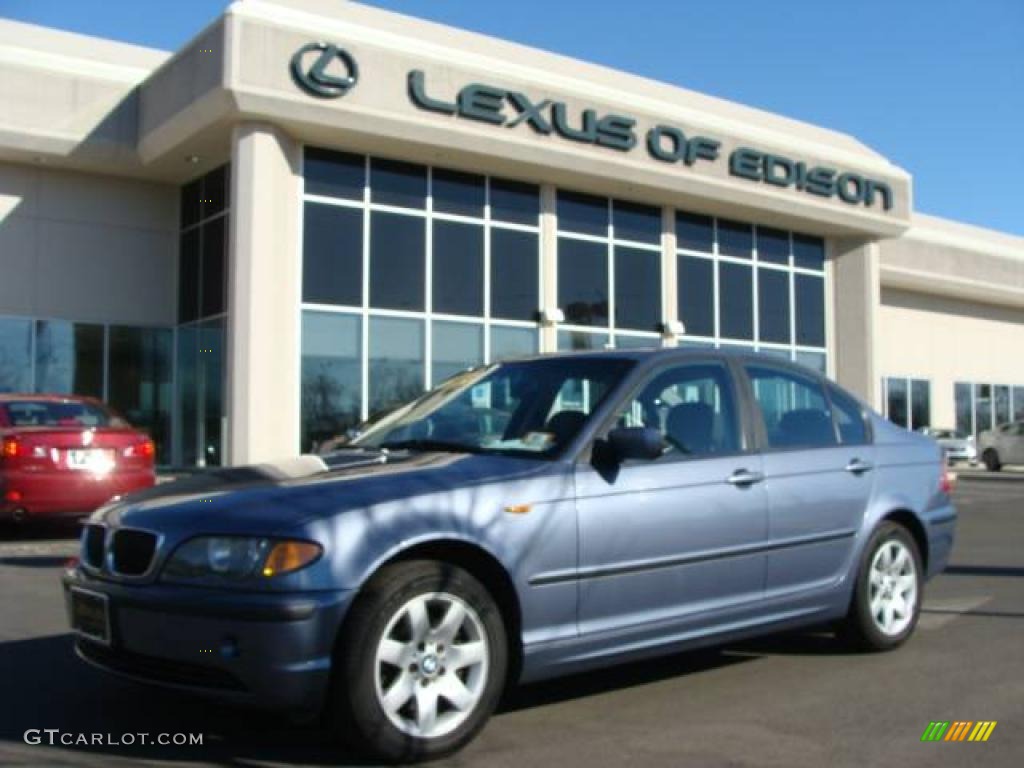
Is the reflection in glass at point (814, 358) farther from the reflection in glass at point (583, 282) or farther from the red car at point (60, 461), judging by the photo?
the red car at point (60, 461)

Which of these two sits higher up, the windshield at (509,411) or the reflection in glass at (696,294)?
the reflection in glass at (696,294)

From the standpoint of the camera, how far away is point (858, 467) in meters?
5.92

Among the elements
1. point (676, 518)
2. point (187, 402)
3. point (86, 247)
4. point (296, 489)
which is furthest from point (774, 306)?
point (296, 489)

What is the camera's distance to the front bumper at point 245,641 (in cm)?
383

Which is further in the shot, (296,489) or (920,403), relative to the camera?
(920,403)

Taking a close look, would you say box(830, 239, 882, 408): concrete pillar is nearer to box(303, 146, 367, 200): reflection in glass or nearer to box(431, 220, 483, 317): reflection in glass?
box(431, 220, 483, 317): reflection in glass

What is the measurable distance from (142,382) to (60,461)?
383 inches

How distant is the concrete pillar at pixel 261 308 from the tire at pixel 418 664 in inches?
515

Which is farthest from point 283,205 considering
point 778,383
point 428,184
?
point 778,383

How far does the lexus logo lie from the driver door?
13.1 meters

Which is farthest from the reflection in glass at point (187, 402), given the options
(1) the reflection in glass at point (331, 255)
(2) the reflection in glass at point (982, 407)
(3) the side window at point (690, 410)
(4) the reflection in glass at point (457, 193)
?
(2) the reflection in glass at point (982, 407)

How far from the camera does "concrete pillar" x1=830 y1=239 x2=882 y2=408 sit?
2630 cm

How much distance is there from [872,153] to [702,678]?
79.5ft

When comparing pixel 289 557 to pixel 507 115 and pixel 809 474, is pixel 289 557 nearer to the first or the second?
pixel 809 474
